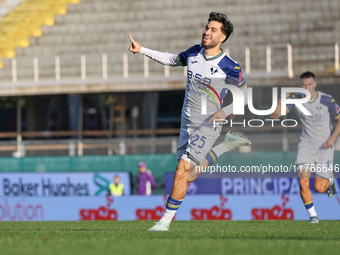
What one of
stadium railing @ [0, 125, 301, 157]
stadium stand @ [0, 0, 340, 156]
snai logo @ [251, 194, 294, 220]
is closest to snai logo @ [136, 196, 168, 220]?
snai logo @ [251, 194, 294, 220]

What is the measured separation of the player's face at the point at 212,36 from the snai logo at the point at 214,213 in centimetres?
716

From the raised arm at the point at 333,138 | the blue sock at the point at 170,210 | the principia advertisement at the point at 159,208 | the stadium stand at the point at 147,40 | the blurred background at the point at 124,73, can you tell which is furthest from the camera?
the stadium stand at the point at 147,40

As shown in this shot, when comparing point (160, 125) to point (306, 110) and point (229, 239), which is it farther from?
point (229, 239)

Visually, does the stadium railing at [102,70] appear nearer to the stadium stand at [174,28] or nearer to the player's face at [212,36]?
the stadium stand at [174,28]

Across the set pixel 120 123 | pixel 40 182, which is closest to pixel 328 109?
pixel 40 182

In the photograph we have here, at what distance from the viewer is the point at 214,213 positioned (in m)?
12.6

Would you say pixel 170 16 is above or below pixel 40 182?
above

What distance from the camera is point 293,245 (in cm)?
418

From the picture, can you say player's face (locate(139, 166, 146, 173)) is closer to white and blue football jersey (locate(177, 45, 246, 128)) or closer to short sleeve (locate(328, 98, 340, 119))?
short sleeve (locate(328, 98, 340, 119))

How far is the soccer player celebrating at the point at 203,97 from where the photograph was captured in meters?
5.81

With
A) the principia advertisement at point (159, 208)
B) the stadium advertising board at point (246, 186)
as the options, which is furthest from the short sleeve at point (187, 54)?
the stadium advertising board at point (246, 186)

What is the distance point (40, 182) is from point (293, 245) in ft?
43.2

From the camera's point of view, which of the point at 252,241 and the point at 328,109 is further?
the point at 328,109

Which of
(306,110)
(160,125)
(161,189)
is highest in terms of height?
(306,110)
